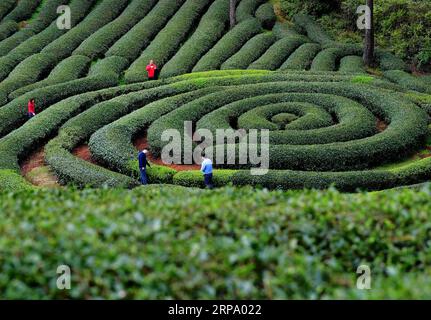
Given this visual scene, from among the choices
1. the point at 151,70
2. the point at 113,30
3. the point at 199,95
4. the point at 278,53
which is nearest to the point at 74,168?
the point at 199,95

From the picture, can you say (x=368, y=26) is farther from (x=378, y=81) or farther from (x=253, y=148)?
(x=253, y=148)

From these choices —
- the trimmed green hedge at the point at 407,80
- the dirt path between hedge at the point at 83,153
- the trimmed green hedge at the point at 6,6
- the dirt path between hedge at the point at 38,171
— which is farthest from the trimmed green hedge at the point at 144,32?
the trimmed green hedge at the point at 407,80

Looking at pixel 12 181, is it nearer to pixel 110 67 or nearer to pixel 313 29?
pixel 110 67

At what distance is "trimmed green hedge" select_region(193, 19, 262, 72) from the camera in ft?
109

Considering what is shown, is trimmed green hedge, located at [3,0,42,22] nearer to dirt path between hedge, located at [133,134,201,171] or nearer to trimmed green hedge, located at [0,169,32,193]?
dirt path between hedge, located at [133,134,201,171]

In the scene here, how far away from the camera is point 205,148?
21.9 m

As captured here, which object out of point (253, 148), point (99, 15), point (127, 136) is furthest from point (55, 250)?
point (99, 15)

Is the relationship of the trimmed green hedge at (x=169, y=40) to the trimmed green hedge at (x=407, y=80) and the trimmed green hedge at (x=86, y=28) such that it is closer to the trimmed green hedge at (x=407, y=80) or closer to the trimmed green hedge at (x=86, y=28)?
the trimmed green hedge at (x=86, y=28)

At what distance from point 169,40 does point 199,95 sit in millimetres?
10199

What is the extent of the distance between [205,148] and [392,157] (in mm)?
6105

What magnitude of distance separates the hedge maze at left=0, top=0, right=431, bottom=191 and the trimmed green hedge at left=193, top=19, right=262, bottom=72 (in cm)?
9

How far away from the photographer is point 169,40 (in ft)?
119

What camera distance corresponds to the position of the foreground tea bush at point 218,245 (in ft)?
30.0

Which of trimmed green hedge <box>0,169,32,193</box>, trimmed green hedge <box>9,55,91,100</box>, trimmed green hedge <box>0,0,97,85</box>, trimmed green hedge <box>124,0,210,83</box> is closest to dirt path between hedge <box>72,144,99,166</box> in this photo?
trimmed green hedge <box>0,169,32,193</box>
